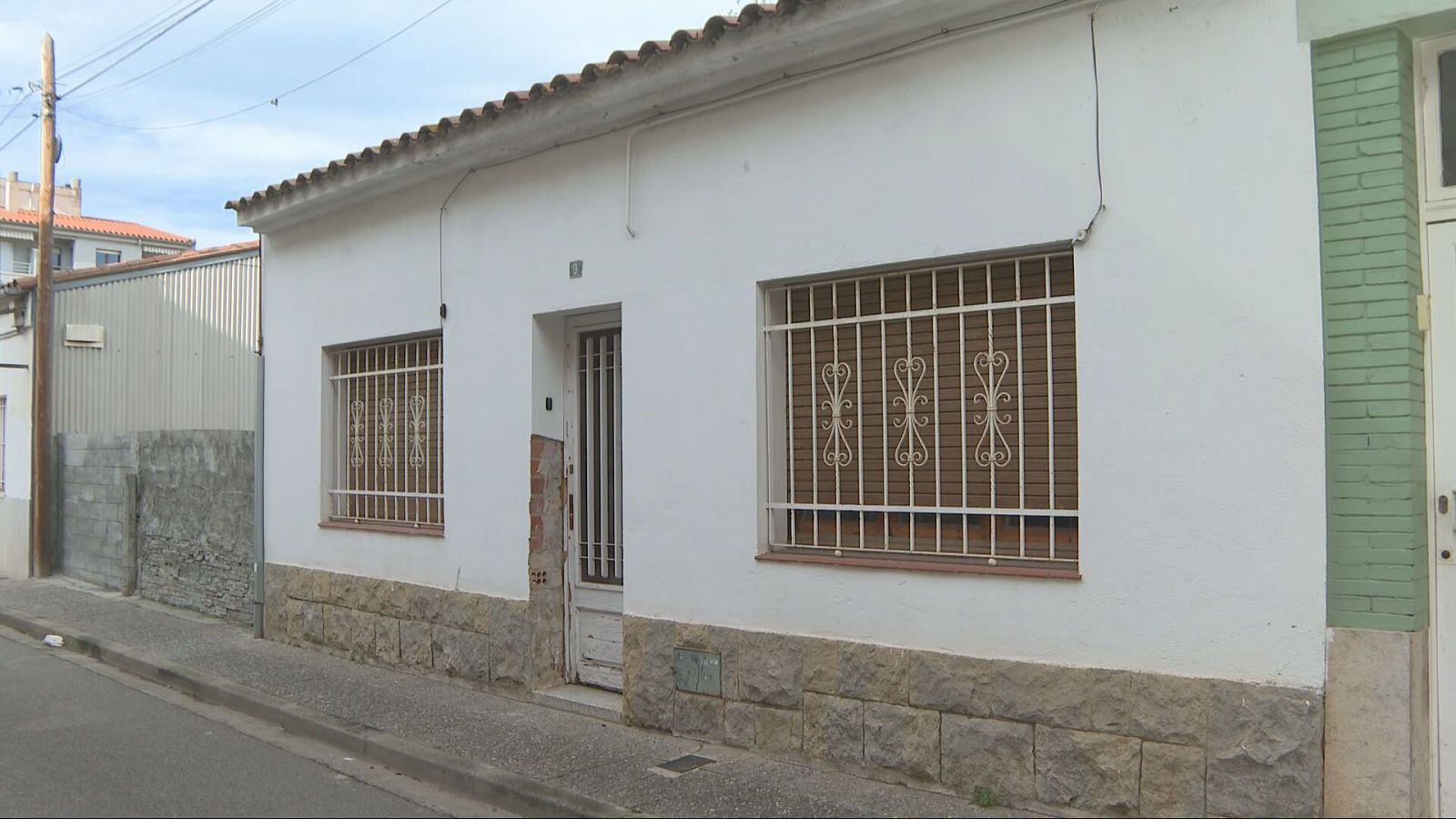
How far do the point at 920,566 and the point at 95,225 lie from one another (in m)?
48.1

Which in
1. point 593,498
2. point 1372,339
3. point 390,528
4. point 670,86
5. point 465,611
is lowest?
point 465,611

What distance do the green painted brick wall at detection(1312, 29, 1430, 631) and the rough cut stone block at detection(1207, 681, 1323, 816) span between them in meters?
0.38

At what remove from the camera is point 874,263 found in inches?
201

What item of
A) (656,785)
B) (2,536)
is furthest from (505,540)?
(2,536)

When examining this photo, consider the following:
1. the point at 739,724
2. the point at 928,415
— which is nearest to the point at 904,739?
the point at 739,724

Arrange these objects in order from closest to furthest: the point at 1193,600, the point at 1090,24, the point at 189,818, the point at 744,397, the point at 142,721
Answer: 1. the point at 1193,600
2. the point at 1090,24
3. the point at 189,818
4. the point at 744,397
5. the point at 142,721

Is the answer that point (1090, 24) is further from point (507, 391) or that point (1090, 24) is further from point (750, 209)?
point (507, 391)

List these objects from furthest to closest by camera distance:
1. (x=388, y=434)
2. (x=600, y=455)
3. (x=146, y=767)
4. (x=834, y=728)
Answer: (x=388, y=434), (x=600, y=455), (x=146, y=767), (x=834, y=728)

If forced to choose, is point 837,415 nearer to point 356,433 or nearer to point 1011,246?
point 1011,246

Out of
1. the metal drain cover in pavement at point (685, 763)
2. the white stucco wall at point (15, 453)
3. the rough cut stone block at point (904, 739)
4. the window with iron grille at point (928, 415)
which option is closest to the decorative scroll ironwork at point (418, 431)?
the window with iron grille at point (928, 415)

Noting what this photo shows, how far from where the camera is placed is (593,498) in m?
6.97

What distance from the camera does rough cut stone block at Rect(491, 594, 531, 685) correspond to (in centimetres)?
675

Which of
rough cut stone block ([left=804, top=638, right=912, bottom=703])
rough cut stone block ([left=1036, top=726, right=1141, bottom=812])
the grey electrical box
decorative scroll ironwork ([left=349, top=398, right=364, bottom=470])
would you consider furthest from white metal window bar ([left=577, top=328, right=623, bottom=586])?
rough cut stone block ([left=1036, top=726, right=1141, bottom=812])

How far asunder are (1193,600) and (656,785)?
2524 millimetres
